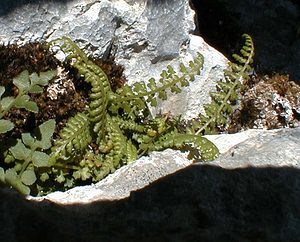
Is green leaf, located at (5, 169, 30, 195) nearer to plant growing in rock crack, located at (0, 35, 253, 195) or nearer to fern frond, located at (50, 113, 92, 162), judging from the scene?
plant growing in rock crack, located at (0, 35, 253, 195)

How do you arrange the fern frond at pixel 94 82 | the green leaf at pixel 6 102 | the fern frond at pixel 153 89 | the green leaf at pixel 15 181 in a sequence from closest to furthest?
1. the green leaf at pixel 15 181
2. the green leaf at pixel 6 102
3. the fern frond at pixel 94 82
4. the fern frond at pixel 153 89

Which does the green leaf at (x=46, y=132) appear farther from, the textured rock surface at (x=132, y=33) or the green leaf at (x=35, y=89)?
the textured rock surface at (x=132, y=33)

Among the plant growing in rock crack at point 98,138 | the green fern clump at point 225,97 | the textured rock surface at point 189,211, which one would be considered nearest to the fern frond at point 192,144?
the plant growing in rock crack at point 98,138

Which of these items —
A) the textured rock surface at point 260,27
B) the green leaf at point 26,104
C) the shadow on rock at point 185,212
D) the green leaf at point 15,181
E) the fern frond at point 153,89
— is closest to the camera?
the shadow on rock at point 185,212

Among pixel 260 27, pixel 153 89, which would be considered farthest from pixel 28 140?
pixel 260 27

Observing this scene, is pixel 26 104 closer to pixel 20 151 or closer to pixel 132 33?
pixel 20 151

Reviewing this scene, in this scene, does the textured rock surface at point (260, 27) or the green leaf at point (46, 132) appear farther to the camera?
the textured rock surface at point (260, 27)

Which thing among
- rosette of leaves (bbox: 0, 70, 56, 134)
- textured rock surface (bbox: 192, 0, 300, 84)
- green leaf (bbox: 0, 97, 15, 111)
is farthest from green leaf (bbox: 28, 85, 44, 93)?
textured rock surface (bbox: 192, 0, 300, 84)
